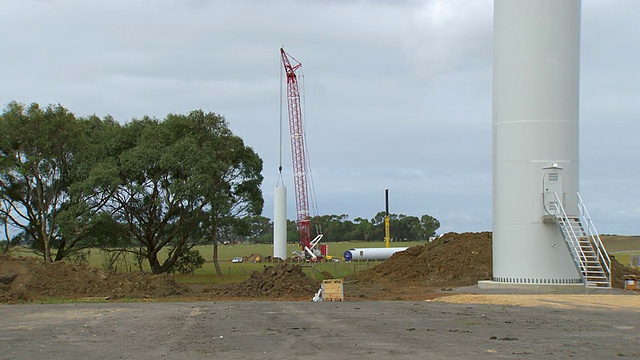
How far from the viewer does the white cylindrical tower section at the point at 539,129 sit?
32156mm

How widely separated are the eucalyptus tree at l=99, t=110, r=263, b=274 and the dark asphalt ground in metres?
24.3

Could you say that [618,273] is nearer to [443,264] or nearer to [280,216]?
[443,264]


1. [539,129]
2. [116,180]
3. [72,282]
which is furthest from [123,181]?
[539,129]

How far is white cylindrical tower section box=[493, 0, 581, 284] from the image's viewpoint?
32.2 metres

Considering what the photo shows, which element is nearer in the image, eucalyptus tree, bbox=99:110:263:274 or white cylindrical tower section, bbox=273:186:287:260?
eucalyptus tree, bbox=99:110:263:274

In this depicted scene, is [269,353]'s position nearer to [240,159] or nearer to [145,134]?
[145,134]

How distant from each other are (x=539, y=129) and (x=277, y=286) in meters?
13.6

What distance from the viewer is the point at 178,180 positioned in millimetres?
51219

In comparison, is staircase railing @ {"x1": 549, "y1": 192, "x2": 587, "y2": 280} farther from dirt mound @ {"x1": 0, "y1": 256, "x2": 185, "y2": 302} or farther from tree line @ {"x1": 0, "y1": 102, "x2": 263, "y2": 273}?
tree line @ {"x1": 0, "y1": 102, "x2": 263, "y2": 273}

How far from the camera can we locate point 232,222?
190 feet

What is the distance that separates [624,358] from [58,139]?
4136cm

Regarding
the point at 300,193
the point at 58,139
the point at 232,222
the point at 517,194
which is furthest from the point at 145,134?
the point at 300,193

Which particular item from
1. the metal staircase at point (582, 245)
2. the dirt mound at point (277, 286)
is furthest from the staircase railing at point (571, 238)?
the dirt mound at point (277, 286)

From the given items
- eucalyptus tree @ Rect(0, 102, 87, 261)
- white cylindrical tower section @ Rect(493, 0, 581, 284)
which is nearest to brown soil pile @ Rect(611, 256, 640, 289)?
white cylindrical tower section @ Rect(493, 0, 581, 284)
